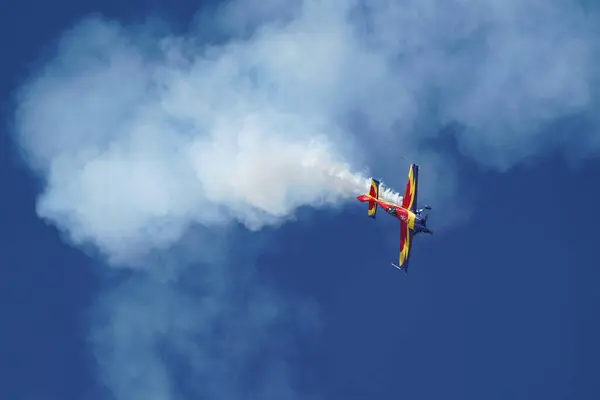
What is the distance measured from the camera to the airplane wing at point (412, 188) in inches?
4783

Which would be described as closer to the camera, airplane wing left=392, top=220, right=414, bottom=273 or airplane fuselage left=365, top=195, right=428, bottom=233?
airplane fuselage left=365, top=195, right=428, bottom=233

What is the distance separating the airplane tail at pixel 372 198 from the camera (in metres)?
123

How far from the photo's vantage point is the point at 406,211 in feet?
402

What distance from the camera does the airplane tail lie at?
122625 millimetres

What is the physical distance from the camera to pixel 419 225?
12150 cm

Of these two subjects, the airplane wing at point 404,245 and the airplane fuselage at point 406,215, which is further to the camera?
the airplane wing at point 404,245

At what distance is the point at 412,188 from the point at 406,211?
2.21 m

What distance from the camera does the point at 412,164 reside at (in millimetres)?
121312

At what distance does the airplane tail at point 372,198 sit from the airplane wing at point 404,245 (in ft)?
8.85

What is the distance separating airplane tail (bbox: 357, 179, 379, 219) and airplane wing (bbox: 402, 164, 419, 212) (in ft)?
8.52

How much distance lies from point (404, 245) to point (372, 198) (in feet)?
16.6

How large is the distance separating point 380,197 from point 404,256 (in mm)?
5555

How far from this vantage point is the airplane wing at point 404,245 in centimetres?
12331

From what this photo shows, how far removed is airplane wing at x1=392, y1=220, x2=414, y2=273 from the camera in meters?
123
